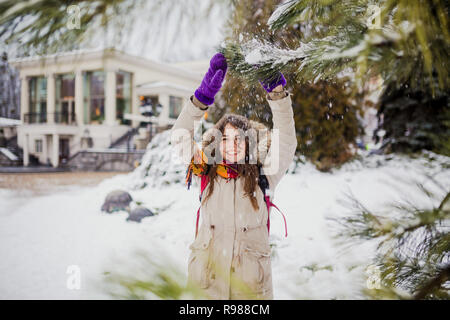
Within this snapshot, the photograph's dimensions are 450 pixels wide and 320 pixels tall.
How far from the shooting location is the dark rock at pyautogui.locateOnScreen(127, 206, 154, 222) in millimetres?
3965

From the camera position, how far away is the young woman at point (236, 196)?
1.17 m

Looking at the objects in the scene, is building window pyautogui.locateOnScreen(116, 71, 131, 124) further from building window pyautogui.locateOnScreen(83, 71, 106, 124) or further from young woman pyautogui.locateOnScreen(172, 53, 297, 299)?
young woman pyautogui.locateOnScreen(172, 53, 297, 299)

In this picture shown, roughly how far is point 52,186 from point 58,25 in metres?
4.38

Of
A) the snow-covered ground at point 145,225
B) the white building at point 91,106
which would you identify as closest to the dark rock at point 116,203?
the snow-covered ground at point 145,225

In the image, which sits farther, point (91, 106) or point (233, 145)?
point (91, 106)

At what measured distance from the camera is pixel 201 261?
1.19 meters

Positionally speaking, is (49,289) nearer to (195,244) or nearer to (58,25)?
(195,244)

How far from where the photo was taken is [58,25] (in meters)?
0.58

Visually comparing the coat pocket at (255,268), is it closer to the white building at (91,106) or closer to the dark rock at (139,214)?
the white building at (91,106)

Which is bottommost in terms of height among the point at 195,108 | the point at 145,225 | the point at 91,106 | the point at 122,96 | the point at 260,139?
the point at 145,225

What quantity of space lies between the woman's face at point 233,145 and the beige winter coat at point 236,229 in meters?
0.11

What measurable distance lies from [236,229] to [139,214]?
10.2 feet

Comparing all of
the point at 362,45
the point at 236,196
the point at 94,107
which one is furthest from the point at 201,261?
the point at 94,107

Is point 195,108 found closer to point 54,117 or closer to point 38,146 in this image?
point 38,146
